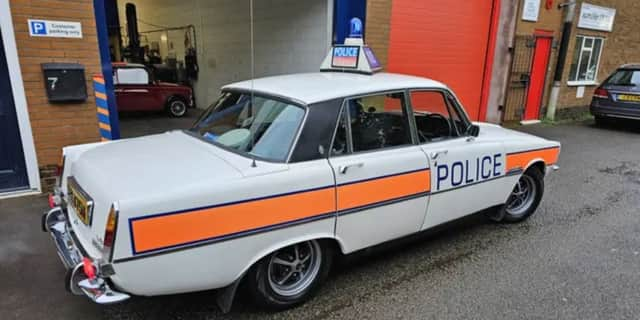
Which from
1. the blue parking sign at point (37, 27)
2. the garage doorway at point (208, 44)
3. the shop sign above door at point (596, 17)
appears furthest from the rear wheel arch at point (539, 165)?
the shop sign above door at point (596, 17)

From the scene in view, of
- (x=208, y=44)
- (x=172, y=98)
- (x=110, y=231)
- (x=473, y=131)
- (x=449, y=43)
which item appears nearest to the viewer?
(x=110, y=231)

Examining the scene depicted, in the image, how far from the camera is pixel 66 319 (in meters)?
2.69

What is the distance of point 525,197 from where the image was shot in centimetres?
454

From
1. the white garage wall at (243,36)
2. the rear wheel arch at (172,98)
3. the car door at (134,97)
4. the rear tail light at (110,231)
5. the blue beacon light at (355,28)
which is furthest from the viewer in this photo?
the rear wheel arch at (172,98)

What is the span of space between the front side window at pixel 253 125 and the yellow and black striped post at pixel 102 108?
86.3 inches

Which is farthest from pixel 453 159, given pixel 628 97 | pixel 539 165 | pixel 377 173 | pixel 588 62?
pixel 588 62

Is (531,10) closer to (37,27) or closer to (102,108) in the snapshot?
(102,108)

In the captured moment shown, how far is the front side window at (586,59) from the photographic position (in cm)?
1150

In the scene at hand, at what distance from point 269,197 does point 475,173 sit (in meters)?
2.11

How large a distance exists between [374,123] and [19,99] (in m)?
4.00

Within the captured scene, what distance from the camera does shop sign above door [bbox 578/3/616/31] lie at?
1097 centimetres

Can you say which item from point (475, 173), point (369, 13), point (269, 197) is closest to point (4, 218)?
point (269, 197)

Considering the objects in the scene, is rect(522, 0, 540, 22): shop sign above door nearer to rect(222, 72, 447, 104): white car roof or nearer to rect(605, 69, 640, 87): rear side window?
rect(605, 69, 640, 87): rear side window

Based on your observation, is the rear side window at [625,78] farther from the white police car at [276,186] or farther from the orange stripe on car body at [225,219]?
the orange stripe on car body at [225,219]
